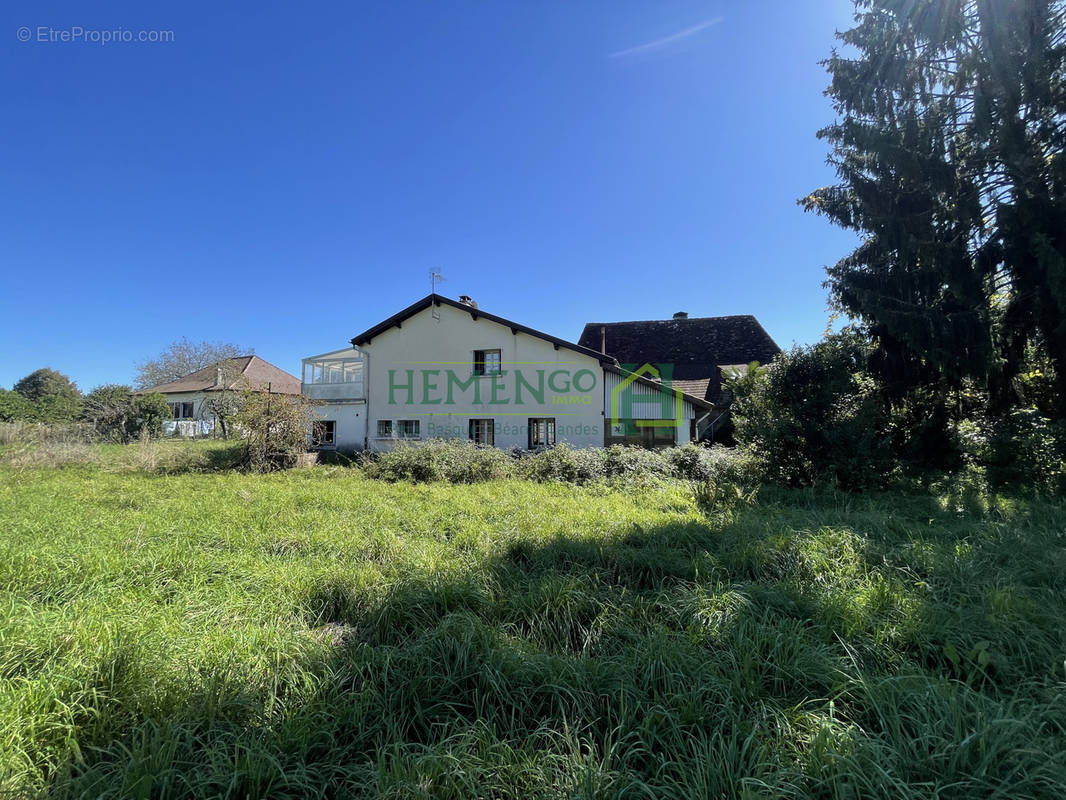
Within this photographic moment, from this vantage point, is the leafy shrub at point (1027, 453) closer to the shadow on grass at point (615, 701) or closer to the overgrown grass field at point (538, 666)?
the overgrown grass field at point (538, 666)

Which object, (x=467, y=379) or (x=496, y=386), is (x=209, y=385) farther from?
(x=496, y=386)

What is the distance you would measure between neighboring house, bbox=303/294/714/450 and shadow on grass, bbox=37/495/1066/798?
1086cm

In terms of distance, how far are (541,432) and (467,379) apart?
3.68m

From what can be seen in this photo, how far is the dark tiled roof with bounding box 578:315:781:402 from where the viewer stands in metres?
19.6

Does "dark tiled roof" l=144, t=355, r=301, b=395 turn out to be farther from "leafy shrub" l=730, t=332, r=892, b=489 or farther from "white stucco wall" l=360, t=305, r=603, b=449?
"leafy shrub" l=730, t=332, r=892, b=489

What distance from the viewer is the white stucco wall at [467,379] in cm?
1480

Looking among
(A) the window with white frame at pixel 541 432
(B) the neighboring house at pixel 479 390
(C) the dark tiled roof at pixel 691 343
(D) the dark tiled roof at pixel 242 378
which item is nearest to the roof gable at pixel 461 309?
(B) the neighboring house at pixel 479 390

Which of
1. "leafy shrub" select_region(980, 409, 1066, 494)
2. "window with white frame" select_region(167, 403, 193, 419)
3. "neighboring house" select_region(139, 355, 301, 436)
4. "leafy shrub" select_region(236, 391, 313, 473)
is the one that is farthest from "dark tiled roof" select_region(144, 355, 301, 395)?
"leafy shrub" select_region(980, 409, 1066, 494)

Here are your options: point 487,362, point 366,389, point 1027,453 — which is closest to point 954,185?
point 1027,453

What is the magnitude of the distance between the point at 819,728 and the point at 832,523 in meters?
4.30

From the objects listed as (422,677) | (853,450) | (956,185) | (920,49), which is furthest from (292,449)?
(920,49)

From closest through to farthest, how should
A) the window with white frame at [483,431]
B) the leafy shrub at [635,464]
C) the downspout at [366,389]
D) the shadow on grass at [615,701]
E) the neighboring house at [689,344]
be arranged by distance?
the shadow on grass at [615,701]
the leafy shrub at [635,464]
the window with white frame at [483,431]
the downspout at [366,389]
the neighboring house at [689,344]

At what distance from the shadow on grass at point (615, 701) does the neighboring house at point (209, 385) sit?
24464mm

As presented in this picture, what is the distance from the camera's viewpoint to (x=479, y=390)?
16.0 meters
